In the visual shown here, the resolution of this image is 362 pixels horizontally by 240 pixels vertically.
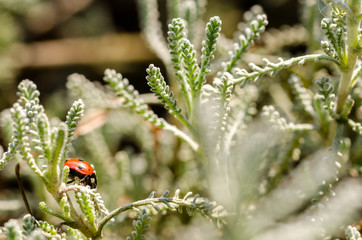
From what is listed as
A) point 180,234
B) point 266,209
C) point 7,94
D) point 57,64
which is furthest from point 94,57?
point 266,209

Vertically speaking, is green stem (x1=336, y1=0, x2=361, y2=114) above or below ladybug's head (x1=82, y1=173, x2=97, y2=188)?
above

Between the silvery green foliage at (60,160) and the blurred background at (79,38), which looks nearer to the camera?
the silvery green foliage at (60,160)

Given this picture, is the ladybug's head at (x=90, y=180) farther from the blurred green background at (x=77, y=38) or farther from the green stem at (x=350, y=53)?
the blurred green background at (x=77, y=38)

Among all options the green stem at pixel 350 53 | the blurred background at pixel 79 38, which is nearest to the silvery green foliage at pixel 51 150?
the green stem at pixel 350 53

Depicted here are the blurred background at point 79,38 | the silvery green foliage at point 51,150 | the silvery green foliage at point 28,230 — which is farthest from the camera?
the blurred background at point 79,38

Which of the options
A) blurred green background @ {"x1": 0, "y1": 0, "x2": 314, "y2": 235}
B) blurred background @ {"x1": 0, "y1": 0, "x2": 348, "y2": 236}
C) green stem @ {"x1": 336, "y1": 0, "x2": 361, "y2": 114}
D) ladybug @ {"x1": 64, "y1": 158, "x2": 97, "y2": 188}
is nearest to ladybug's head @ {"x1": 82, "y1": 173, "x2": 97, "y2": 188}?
ladybug @ {"x1": 64, "y1": 158, "x2": 97, "y2": 188}

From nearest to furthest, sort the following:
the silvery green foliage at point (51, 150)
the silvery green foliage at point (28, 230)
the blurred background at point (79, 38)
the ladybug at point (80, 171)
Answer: the silvery green foliage at point (28, 230) < the silvery green foliage at point (51, 150) < the ladybug at point (80, 171) < the blurred background at point (79, 38)

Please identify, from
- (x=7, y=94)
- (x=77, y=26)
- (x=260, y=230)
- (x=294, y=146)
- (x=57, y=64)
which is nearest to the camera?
(x=260, y=230)

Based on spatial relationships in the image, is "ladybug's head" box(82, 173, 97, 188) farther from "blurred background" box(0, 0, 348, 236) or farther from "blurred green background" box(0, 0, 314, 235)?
"blurred green background" box(0, 0, 314, 235)

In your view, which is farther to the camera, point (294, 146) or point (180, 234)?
point (180, 234)

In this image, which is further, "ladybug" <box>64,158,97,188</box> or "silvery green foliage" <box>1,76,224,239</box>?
"ladybug" <box>64,158,97,188</box>

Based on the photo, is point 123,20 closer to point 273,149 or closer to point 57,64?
point 57,64
